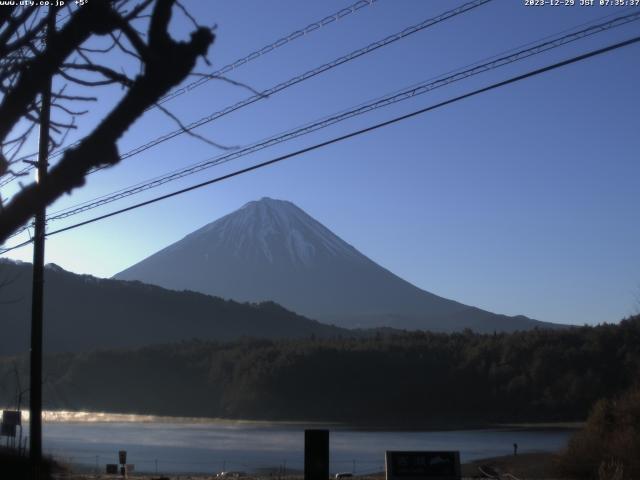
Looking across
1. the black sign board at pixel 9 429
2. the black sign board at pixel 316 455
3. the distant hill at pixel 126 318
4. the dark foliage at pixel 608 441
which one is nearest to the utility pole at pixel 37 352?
the black sign board at pixel 316 455

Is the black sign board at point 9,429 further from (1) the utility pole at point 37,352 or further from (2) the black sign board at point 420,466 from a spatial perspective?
(2) the black sign board at point 420,466

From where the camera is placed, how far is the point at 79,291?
478 ft

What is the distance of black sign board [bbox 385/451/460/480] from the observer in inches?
580

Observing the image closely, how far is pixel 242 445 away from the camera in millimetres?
57438

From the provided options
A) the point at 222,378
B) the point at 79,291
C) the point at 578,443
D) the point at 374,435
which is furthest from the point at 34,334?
the point at 79,291

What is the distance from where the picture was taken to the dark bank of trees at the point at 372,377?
8719cm

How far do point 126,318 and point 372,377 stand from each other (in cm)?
6175

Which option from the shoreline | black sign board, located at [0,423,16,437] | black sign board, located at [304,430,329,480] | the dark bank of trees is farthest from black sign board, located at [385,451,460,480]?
the dark bank of trees

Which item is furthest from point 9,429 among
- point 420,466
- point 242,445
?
point 242,445

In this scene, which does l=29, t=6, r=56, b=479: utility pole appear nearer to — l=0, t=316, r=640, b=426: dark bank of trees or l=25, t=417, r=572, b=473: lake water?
l=25, t=417, r=572, b=473: lake water

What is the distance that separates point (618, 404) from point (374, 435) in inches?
1208

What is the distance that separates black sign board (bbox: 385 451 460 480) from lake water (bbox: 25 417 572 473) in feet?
80.1

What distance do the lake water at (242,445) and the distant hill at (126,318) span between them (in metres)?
50.4

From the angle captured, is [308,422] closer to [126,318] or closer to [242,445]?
[242,445]
